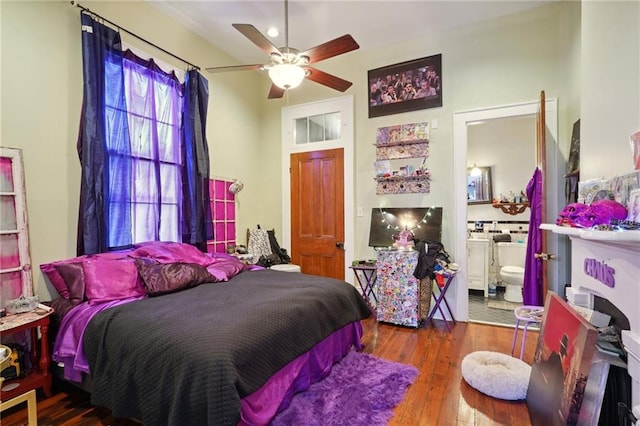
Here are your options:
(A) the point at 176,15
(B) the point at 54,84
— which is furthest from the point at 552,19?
(B) the point at 54,84

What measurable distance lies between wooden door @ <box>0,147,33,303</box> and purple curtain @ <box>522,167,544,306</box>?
13.6 ft

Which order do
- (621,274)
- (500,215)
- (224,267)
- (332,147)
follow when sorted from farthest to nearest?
(500,215) < (332,147) < (224,267) < (621,274)

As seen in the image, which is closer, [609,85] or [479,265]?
[609,85]

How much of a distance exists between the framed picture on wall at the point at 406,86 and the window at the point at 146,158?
243cm

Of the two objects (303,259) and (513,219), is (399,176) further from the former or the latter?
(513,219)

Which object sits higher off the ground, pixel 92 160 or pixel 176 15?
pixel 176 15

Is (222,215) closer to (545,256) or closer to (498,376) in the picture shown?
(498,376)

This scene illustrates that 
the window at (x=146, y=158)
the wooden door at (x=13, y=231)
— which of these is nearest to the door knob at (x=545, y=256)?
the window at (x=146, y=158)

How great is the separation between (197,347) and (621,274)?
6.06ft

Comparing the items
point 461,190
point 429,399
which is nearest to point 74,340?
point 429,399

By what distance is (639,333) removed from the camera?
1091 millimetres

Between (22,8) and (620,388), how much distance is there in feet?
13.9

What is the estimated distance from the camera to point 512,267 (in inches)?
181

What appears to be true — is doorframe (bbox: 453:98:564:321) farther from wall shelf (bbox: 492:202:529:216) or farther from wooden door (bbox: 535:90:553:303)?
wall shelf (bbox: 492:202:529:216)
